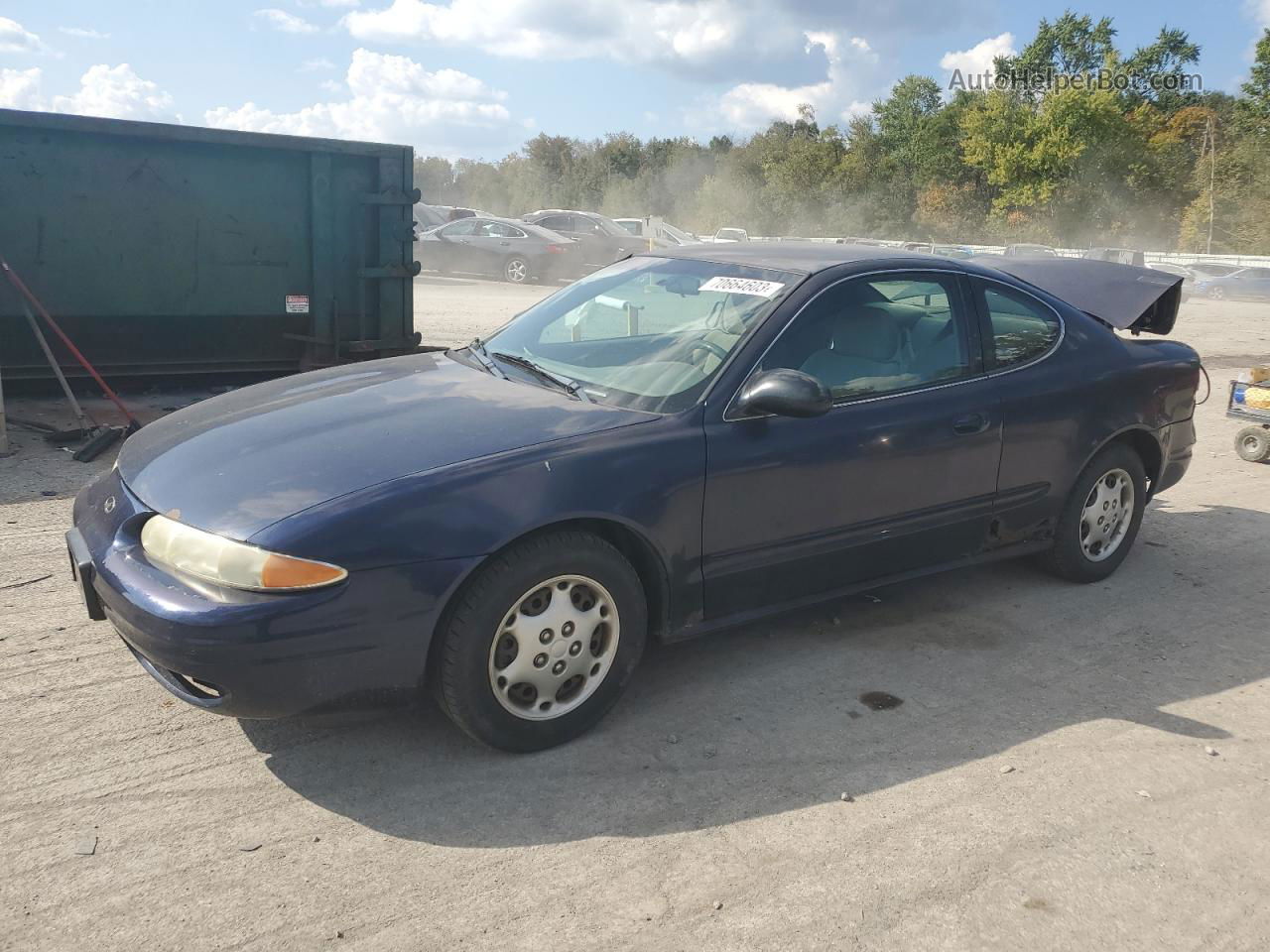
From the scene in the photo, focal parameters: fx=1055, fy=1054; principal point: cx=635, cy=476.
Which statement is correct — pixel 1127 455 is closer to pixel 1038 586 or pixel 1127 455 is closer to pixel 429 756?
pixel 1038 586

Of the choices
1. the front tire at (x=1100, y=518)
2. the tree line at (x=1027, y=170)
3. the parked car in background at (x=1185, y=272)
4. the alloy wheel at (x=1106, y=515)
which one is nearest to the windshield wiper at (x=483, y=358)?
the front tire at (x=1100, y=518)

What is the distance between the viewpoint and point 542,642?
325 centimetres

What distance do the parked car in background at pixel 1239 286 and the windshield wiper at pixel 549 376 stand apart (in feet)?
107

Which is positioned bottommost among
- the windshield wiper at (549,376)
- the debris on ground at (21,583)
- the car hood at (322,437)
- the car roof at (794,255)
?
the debris on ground at (21,583)

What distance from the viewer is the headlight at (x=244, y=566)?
282cm

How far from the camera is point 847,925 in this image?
8.55ft

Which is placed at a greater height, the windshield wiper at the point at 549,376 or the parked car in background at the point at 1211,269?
the parked car in background at the point at 1211,269

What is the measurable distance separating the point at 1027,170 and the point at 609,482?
2215 inches

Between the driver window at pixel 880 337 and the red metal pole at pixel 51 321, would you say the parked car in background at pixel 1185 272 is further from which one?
the red metal pole at pixel 51 321

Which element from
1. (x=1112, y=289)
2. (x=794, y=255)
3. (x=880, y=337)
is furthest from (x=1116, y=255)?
(x=880, y=337)

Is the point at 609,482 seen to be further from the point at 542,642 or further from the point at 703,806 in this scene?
the point at 703,806

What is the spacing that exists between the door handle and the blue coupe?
0.04 feet

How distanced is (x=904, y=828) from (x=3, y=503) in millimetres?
4892

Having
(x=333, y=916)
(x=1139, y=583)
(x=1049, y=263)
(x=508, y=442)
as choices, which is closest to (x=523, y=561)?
(x=508, y=442)
